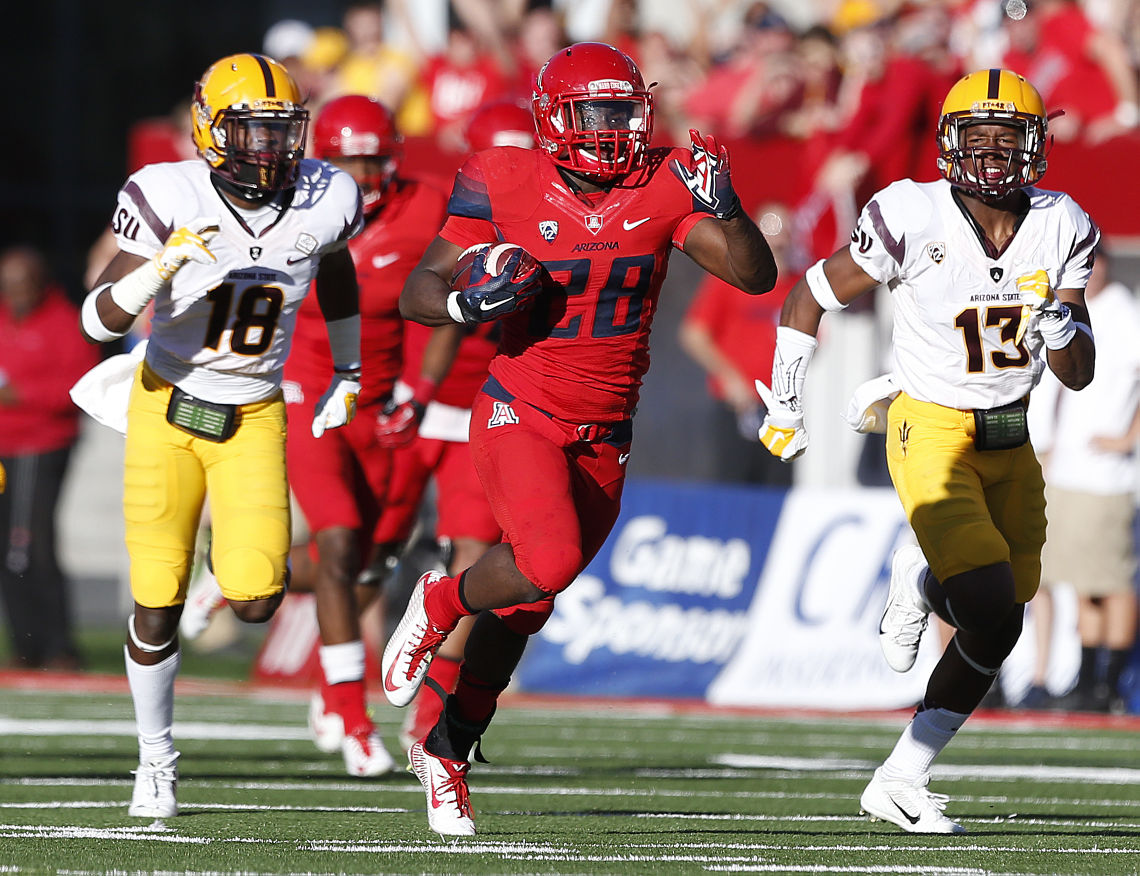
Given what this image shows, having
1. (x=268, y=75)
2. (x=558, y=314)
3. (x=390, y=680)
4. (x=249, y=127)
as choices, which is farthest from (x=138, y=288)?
(x=390, y=680)

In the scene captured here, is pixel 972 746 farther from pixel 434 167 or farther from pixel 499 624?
pixel 434 167

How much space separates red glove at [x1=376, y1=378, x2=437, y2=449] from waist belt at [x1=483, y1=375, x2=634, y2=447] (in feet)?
5.60

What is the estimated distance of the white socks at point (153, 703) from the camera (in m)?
5.30

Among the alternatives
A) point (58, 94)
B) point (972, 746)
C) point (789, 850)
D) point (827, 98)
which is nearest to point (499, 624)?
point (789, 850)

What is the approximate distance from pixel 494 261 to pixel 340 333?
1234 mm

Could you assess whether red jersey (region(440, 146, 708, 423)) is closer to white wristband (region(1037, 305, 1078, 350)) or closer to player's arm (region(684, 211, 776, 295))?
player's arm (region(684, 211, 776, 295))

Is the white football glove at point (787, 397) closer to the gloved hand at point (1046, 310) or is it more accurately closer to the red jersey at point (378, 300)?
the gloved hand at point (1046, 310)

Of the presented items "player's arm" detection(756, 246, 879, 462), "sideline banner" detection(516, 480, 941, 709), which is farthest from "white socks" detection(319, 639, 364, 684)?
"sideline banner" detection(516, 480, 941, 709)

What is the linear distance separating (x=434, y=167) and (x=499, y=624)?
5.98 m

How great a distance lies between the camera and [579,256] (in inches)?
198

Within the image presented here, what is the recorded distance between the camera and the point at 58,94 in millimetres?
18156

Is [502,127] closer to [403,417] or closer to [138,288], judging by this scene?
[403,417]

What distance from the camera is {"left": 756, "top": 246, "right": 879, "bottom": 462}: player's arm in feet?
17.3

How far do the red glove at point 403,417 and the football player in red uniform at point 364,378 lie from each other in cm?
1
